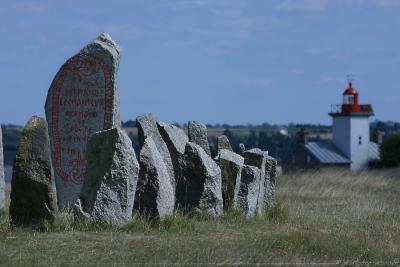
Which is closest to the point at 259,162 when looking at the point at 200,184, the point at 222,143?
the point at 222,143

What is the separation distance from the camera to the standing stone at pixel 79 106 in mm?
14789

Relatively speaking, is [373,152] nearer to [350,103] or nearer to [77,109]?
[350,103]

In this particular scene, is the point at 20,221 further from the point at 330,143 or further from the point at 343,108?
the point at 330,143

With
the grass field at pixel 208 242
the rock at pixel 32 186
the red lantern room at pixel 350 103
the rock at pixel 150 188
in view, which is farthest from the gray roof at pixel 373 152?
the rock at pixel 32 186

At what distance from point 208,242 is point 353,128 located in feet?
227

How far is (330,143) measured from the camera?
276 ft

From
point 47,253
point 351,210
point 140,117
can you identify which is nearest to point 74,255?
point 47,253

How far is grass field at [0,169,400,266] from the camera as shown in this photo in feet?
30.7

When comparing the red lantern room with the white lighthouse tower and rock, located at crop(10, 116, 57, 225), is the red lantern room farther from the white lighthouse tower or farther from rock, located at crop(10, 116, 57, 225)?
rock, located at crop(10, 116, 57, 225)

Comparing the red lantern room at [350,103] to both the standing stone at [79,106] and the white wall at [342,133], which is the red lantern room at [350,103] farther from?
the standing stone at [79,106]

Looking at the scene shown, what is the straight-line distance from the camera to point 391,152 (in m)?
67.6

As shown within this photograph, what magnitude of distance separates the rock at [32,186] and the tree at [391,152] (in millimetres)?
56576

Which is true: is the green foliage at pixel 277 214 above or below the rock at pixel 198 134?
below

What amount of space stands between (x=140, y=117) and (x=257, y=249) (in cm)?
430
